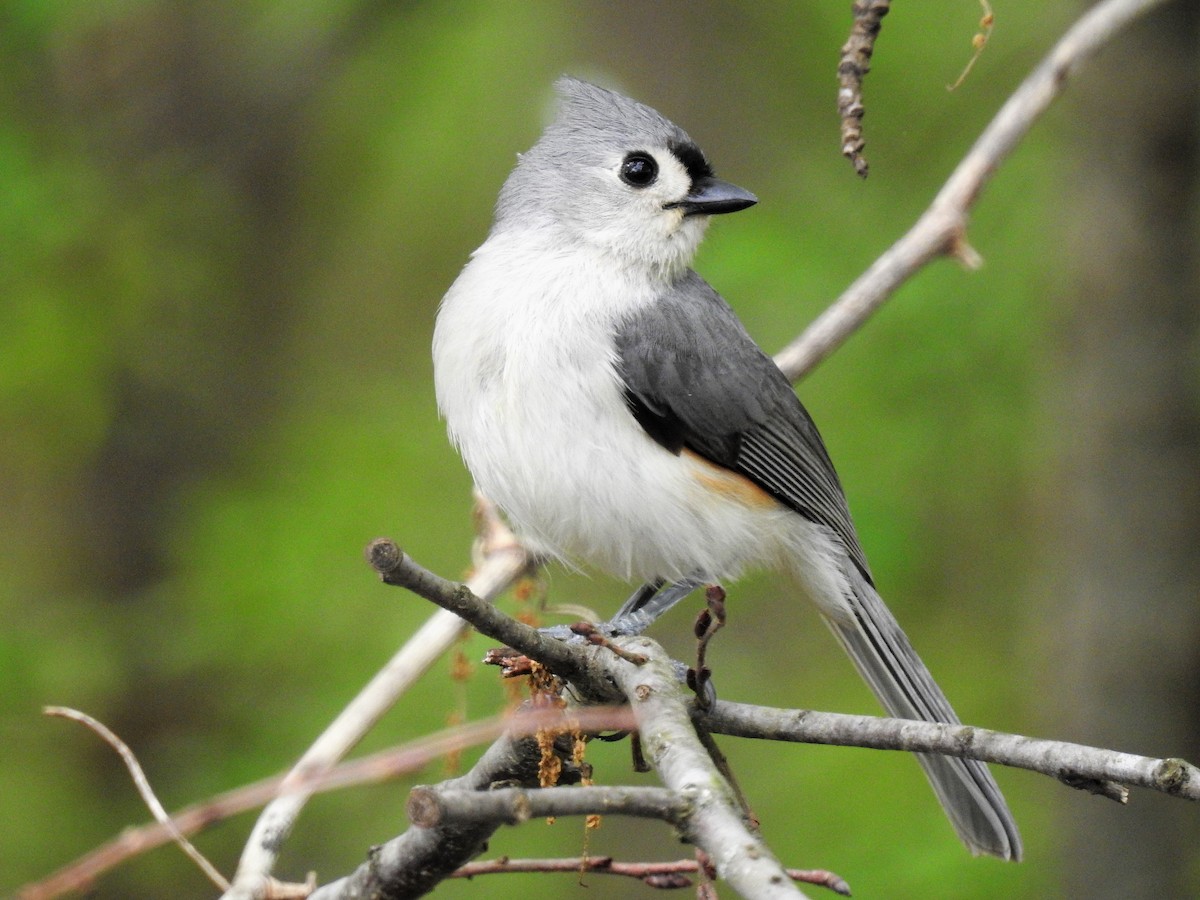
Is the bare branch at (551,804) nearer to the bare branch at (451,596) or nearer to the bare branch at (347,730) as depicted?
the bare branch at (451,596)

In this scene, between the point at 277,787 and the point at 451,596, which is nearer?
the point at 451,596

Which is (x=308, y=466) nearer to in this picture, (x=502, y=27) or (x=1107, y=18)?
(x=502, y=27)

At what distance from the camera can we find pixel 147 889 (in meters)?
5.34

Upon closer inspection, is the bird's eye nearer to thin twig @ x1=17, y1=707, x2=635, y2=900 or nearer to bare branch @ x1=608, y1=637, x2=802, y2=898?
bare branch @ x1=608, y1=637, x2=802, y2=898

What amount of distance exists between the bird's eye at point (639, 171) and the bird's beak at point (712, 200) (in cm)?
11

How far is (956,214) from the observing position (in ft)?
11.3

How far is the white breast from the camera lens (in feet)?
10.6

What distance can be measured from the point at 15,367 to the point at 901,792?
409cm

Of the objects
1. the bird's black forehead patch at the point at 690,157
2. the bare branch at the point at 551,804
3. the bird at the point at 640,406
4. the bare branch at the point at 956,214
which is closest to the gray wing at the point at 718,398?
the bird at the point at 640,406

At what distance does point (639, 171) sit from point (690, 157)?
15cm

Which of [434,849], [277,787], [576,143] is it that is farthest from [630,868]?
[576,143]

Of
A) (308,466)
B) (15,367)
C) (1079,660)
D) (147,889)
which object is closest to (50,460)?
(15,367)

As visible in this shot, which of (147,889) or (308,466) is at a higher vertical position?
(308,466)

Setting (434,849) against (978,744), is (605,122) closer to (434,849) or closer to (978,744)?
(434,849)
